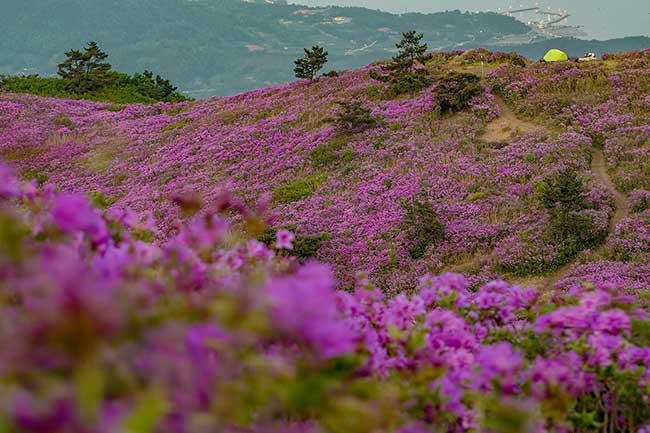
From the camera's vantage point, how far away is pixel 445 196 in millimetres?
15031

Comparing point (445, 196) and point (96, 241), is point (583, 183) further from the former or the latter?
point (96, 241)

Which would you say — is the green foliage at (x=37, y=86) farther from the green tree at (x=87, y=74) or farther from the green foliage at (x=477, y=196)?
the green foliage at (x=477, y=196)

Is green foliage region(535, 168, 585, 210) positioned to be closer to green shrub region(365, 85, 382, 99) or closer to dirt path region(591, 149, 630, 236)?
dirt path region(591, 149, 630, 236)

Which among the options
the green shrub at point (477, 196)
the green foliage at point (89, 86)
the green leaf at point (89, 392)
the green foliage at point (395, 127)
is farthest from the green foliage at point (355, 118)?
the green foliage at point (89, 86)

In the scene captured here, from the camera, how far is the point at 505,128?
61.7 ft

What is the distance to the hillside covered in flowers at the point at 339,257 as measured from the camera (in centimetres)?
138

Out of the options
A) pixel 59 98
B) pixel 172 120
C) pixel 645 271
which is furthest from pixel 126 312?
pixel 59 98

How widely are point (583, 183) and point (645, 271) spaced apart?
3989mm

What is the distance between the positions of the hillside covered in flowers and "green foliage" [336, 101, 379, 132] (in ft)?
0.44

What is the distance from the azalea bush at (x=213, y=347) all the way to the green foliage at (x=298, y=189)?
14.4 m

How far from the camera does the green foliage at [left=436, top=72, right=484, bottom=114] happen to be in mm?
21094

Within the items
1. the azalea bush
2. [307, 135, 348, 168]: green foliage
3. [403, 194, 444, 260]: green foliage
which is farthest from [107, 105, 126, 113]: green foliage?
the azalea bush

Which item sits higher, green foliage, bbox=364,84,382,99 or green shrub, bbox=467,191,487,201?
green foliage, bbox=364,84,382,99

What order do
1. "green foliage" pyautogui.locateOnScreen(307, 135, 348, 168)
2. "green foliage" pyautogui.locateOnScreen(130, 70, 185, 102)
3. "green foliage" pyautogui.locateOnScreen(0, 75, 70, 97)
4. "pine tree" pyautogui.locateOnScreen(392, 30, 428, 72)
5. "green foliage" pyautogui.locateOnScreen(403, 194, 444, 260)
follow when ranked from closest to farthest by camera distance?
1. "green foliage" pyautogui.locateOnScreen(403, 194, 444, 260)
2. "green foliage" pyautogui.locateOnScreen(307, 135, 348, 168)
3. "pine tree" pyautogui.locateOnScreen(392, 30, 428, 72)
4. "green foliage" pyautogui.locateOnScreen(0, 75, 70, 97)
5. "green foliage" pyautogui.locateOnScreen(130, 70, 185, 102)
